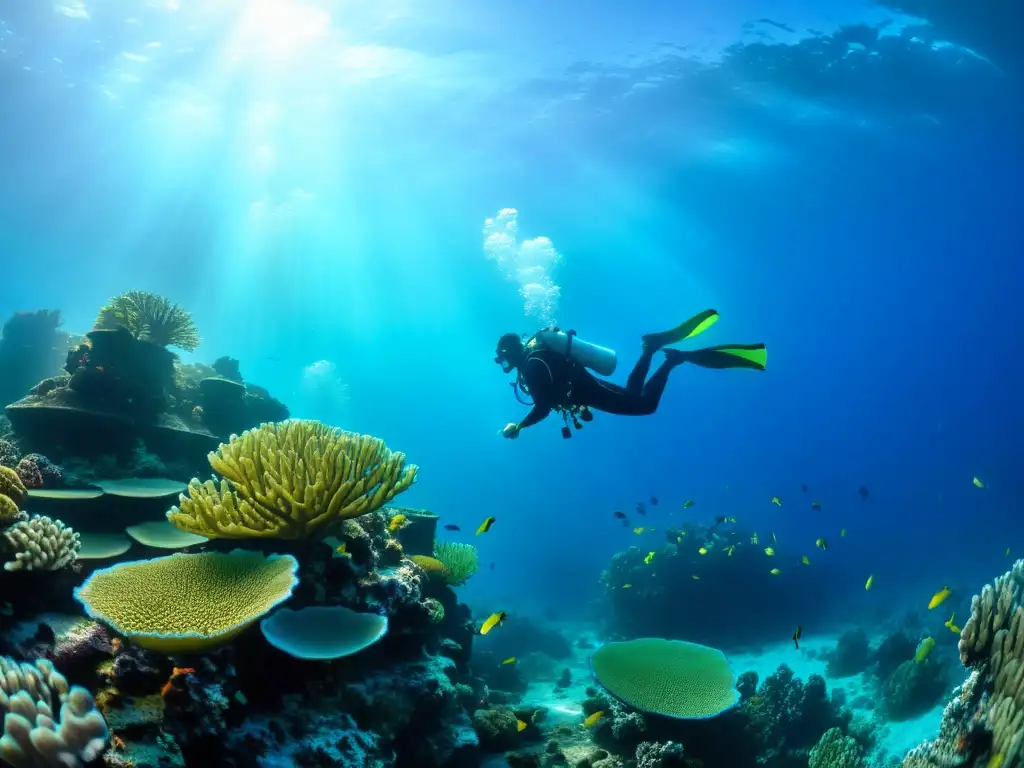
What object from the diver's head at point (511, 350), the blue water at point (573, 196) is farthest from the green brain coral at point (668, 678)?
the diver's head at point (511, 350)

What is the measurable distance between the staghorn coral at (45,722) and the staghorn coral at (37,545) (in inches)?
52.0

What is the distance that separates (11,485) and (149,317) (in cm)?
541

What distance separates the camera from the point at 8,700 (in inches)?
106

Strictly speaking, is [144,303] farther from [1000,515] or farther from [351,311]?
[1000,515]

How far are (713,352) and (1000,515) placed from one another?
74050 mm

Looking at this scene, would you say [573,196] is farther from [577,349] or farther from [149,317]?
[149,317]

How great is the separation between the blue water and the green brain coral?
393 cm

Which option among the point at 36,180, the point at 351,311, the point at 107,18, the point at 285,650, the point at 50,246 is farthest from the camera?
the point at 351,311

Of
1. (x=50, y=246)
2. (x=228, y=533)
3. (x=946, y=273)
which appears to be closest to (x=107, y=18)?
(x=228, y=533)

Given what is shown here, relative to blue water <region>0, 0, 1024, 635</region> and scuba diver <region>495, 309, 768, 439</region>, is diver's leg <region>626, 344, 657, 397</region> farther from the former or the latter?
blue water <region>0, 0, 1024, 635</region>

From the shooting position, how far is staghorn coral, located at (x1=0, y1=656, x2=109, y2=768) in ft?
8.20

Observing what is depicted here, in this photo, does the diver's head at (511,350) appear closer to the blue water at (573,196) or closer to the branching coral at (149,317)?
the blue water at (573,196)

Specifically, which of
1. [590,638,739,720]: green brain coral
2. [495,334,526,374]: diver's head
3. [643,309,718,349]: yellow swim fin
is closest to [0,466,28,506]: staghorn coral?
[495,334,526,374]: diver's head

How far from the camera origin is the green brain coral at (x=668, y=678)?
20.1ft
